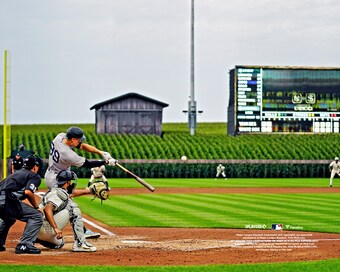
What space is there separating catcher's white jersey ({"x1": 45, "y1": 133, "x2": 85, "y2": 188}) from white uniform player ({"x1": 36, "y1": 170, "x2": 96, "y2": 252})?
12 centimetres

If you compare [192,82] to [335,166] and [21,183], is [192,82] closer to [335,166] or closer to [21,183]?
[335,166]

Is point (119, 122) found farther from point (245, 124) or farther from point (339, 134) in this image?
point (339, 134)

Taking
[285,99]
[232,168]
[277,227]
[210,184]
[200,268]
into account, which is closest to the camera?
[200,268]

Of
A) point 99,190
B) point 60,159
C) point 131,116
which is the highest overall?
point 131,116

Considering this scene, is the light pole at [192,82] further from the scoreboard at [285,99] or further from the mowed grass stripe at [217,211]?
the mowed grass stripe at [217,211]

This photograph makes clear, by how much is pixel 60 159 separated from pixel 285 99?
55.1 meters

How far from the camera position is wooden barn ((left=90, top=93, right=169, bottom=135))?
254 feet

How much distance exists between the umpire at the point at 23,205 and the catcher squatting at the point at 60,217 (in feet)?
0.93

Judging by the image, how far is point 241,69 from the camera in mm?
68625

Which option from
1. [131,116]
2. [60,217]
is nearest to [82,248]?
[60,217]

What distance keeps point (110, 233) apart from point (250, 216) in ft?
20.6

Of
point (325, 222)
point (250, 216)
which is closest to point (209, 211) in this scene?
point (250, 216)

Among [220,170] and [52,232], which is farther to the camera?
[220,170]

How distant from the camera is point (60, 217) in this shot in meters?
15.1
